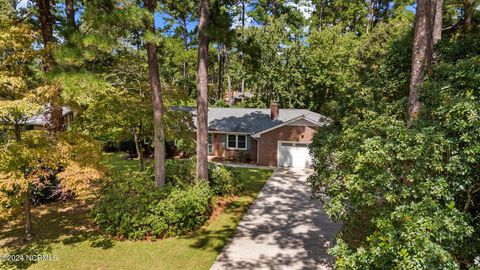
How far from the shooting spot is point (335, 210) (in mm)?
6375

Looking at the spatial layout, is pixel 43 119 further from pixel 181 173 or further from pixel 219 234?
pixel 219 234

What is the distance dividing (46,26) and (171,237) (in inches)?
420

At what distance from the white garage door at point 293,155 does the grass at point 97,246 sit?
10.3 metres

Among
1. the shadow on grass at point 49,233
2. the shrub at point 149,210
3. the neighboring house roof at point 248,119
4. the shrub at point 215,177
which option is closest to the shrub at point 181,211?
the shrub at point 149,210

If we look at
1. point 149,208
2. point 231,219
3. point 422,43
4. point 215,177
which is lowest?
point 231,219

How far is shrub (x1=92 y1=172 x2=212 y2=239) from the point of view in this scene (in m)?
10.2

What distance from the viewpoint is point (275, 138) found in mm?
22375

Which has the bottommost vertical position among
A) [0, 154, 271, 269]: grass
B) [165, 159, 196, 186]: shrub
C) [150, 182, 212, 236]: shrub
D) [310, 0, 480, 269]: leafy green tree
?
[0, 154, 271, 269]: grass

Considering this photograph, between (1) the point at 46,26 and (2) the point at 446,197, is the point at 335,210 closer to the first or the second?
(2) the point at 446,197

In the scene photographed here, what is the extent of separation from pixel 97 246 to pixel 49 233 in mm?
2273

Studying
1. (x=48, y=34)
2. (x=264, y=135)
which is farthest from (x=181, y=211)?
(x=264, y=135)

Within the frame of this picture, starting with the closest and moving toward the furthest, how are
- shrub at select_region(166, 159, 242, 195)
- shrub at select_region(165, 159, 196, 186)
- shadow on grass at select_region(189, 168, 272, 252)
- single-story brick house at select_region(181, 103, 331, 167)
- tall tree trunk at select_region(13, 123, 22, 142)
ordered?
tall tree trunk at select_region(13, 123, 22, 142), shadow on grass at select_region(189, 168, 272, 252), shrub at select_region(165, 159, 196, 186), shrub at select_region(166, 159, 242, 195), single-story brick house at select_region(181, 103, 331, 167)

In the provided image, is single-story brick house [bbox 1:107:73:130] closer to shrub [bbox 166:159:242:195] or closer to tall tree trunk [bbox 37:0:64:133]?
tall tree trunk [bbox 37:0:64:133]

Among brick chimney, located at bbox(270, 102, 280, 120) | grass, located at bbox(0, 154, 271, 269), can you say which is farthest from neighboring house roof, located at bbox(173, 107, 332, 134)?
grass, located at bbox(0, 154, 271, 269)
